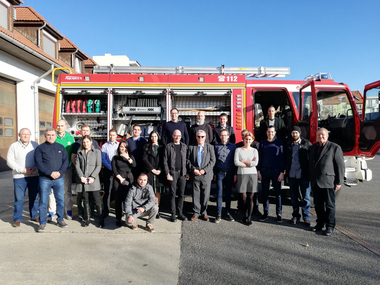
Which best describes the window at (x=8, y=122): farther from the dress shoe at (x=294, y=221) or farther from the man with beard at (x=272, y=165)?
the dress shoe at (x=294, y=221)

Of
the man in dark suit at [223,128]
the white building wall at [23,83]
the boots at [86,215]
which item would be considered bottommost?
the boots at [86,215]

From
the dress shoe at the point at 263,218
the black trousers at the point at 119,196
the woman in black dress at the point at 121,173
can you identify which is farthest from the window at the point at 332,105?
the black trousers at the point at 119,196

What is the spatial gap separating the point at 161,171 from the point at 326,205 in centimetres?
295

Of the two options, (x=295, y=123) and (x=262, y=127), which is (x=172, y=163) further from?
(x=295, y=123)

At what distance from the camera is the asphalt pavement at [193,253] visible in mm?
3100

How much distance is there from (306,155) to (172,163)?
241 cm

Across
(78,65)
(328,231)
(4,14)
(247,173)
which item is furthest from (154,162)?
(78,65)

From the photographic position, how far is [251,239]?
4234mm

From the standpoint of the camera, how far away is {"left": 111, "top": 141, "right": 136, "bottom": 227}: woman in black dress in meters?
4.94

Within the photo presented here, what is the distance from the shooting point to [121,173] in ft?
16.3

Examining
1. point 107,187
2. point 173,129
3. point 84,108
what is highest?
point 84,108

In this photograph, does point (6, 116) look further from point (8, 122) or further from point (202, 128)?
point (202, 128)

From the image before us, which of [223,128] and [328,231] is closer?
[328,231]

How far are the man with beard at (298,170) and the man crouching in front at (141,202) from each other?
2516mm
